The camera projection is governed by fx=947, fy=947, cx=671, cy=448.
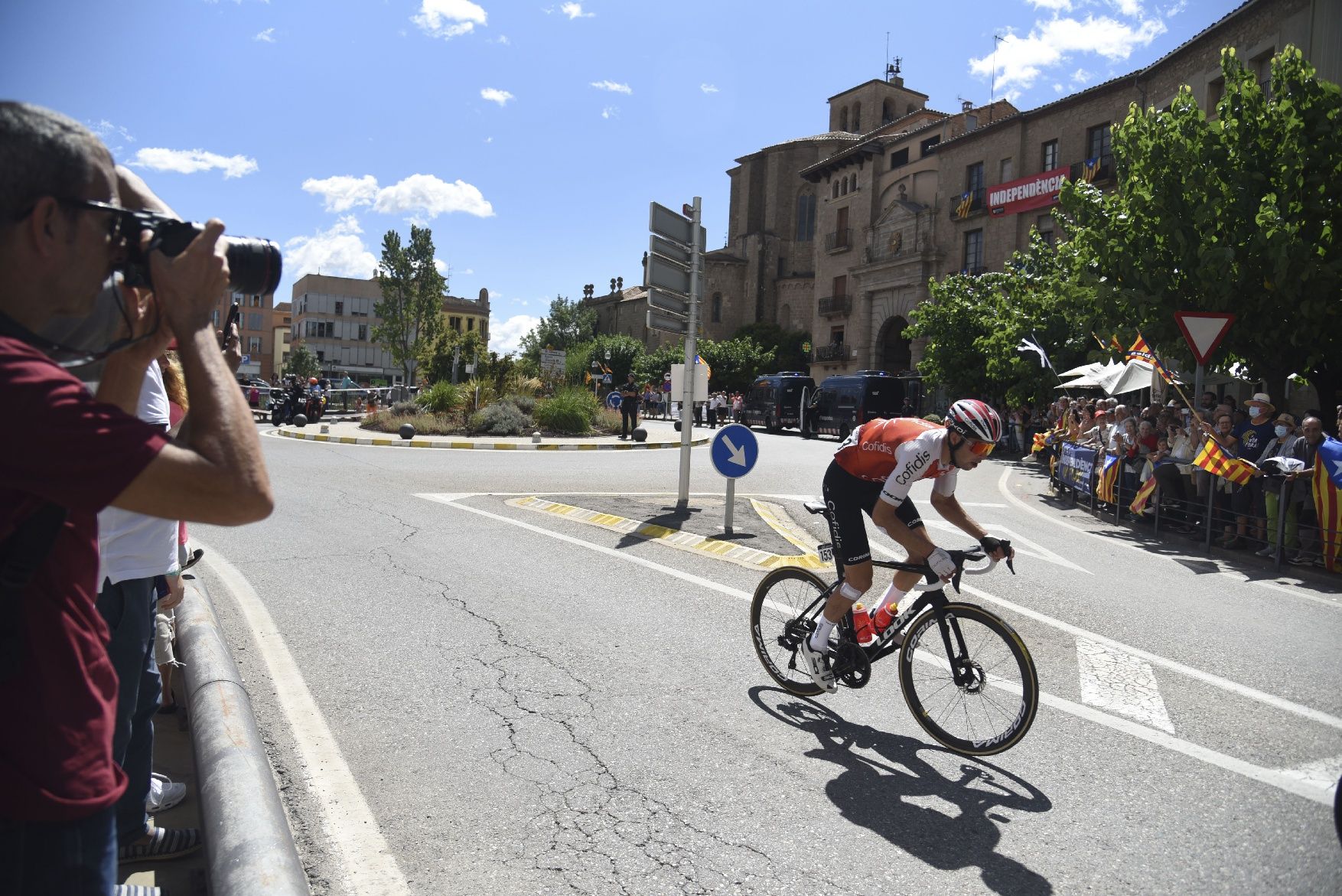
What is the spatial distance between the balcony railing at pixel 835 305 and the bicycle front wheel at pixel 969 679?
51619 millimetres

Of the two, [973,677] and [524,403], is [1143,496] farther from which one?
[524,403]

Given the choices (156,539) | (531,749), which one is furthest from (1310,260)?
(156,539)

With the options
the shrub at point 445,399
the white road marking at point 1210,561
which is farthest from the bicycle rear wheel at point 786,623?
the shrub at point 445,399

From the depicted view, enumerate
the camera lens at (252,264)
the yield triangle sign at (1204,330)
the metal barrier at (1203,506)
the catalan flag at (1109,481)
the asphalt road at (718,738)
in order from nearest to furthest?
the camera lens at (252,264)
the asphalt road at (718,738)
the metal barrier at (1203,506)
the yield triangle sign at (1204,330)
the catalan flag at (1109,481)

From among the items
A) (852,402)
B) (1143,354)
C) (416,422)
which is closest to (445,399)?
(416,422)

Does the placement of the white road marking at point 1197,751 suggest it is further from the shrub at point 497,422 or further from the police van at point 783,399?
the police van at point 783,399

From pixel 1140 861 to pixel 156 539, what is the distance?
358 centimetres

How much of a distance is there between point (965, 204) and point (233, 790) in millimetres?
45175

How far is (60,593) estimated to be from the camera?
154 cm

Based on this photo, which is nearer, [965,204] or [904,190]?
[965,204]

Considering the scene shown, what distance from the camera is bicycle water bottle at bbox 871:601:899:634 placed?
4.90 meters

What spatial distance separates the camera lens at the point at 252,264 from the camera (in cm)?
185

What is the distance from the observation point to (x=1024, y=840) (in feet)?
11.6

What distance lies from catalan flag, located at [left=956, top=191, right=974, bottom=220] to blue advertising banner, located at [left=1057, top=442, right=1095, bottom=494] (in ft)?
100
